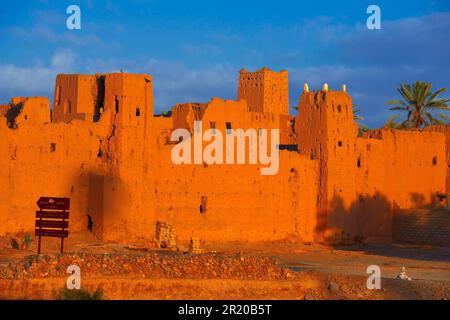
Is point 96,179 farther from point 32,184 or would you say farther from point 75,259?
point 75,259

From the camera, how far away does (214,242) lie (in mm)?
38625

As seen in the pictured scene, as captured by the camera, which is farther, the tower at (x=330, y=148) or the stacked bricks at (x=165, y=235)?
the tower at (x=330, y=148)

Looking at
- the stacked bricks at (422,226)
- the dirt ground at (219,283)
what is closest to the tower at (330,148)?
the stacked bricks at (422,226)

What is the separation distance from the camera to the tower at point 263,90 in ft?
191

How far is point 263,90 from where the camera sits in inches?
2288

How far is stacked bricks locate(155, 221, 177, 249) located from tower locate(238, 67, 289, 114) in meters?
22.1

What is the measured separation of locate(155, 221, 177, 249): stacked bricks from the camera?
36594 mm

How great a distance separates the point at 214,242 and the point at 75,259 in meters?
14.9

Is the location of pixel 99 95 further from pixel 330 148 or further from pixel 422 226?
pixel 422 226

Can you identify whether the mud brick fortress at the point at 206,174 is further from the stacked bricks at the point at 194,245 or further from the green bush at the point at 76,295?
the green bush at the point at 76,295

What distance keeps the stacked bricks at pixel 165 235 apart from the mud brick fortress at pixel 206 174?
0.34 metres

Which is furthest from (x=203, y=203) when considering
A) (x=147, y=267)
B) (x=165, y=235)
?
(x=147, y=267)

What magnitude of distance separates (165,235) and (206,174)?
3.37 metres
